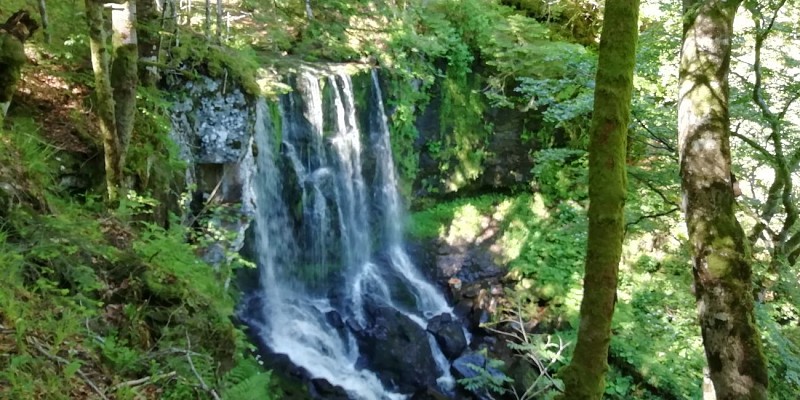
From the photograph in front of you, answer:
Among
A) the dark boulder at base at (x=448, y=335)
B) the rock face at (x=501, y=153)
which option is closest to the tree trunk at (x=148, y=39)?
the dark boulder at base at (x=448, y=335)

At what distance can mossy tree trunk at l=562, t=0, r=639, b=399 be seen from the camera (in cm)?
248

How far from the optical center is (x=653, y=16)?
11.7m

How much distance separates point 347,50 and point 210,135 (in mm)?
5961

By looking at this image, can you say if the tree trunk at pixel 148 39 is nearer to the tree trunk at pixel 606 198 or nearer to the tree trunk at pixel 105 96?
the tree trunk at pixel 105 96

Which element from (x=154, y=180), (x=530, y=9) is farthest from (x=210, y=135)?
(x=530, y=9)

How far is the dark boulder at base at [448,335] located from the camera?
10.1 metres

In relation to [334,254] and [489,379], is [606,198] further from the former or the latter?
[334,254]

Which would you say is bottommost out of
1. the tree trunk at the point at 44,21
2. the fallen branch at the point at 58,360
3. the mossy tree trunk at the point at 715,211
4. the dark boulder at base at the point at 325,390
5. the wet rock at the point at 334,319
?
the dark boulder at base at the point at 325,390

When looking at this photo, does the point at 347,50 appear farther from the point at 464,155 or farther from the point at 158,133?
the point at 158,133

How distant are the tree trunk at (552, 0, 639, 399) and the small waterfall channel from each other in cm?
663

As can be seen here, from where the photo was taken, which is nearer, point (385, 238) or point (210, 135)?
point (210, 135)

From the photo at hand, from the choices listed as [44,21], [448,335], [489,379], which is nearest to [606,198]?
[489,379]

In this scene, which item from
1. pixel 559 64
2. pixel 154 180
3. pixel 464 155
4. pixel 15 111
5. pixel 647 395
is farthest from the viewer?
pixel 464 155

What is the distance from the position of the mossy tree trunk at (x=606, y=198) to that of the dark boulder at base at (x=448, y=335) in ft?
25.5
